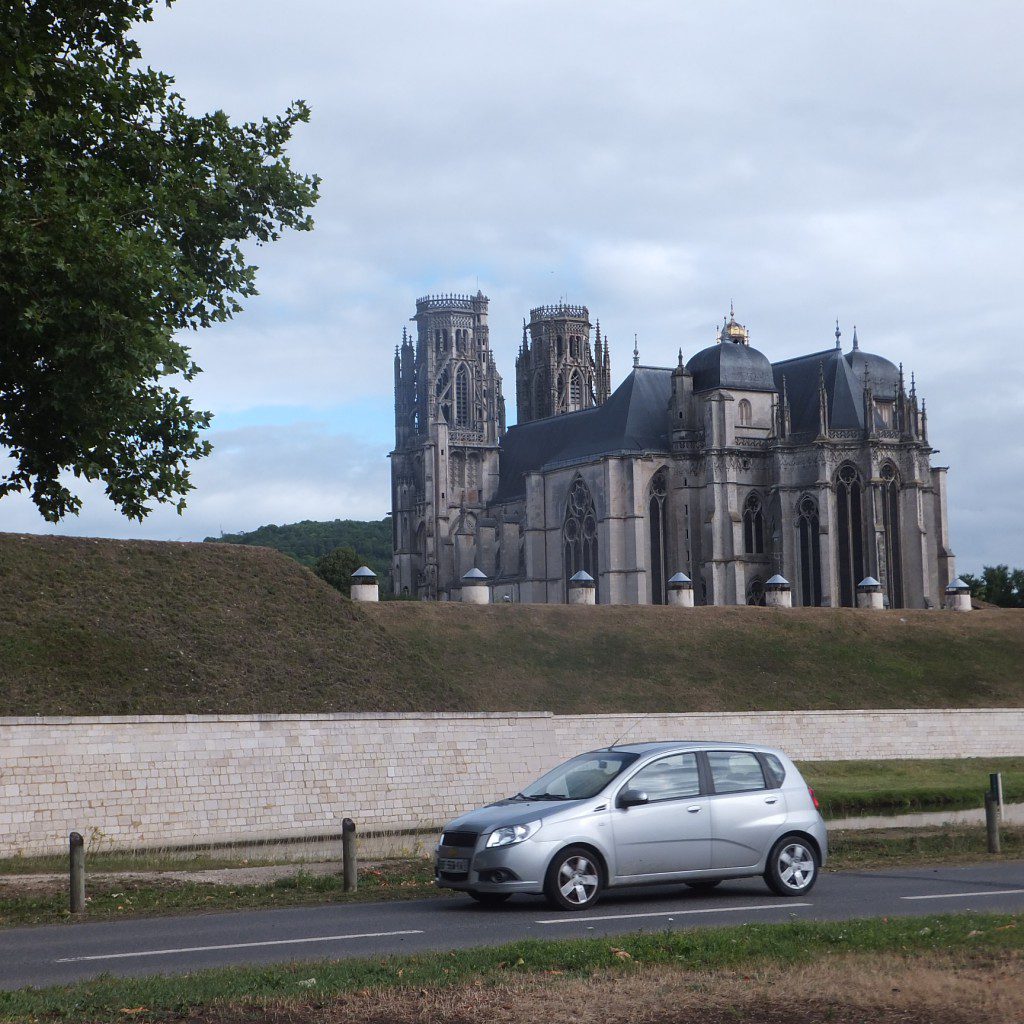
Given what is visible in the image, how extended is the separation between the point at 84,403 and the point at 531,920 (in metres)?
7.07

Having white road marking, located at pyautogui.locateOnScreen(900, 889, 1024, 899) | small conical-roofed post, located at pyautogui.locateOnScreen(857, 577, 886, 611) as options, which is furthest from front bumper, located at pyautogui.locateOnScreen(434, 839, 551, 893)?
small conical-roofed post, located at pyautogui.locateOnScreen(857, 577, 886, 611)

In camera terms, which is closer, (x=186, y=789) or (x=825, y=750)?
(x=186, y=789)

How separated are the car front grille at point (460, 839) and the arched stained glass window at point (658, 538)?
68.5m

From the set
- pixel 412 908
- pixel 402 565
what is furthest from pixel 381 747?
pixel 402 565

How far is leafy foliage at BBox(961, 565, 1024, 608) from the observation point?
91.9m

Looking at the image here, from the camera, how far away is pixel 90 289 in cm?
1500

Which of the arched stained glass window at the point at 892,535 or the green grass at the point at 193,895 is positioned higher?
the arched stained glass window at the point at 892,535

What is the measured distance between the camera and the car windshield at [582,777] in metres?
14.8

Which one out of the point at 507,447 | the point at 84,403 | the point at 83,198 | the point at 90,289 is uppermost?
the point at 507,447

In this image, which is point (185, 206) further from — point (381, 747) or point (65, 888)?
point (381, 747)

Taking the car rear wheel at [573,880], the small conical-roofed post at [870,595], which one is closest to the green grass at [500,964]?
the car rear wheel at [573,880]

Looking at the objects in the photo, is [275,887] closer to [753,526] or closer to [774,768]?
[774,768]

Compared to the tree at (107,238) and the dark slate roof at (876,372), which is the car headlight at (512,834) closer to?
the tree at (107,238)

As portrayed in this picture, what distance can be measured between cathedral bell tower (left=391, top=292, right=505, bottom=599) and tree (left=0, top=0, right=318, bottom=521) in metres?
82.1
